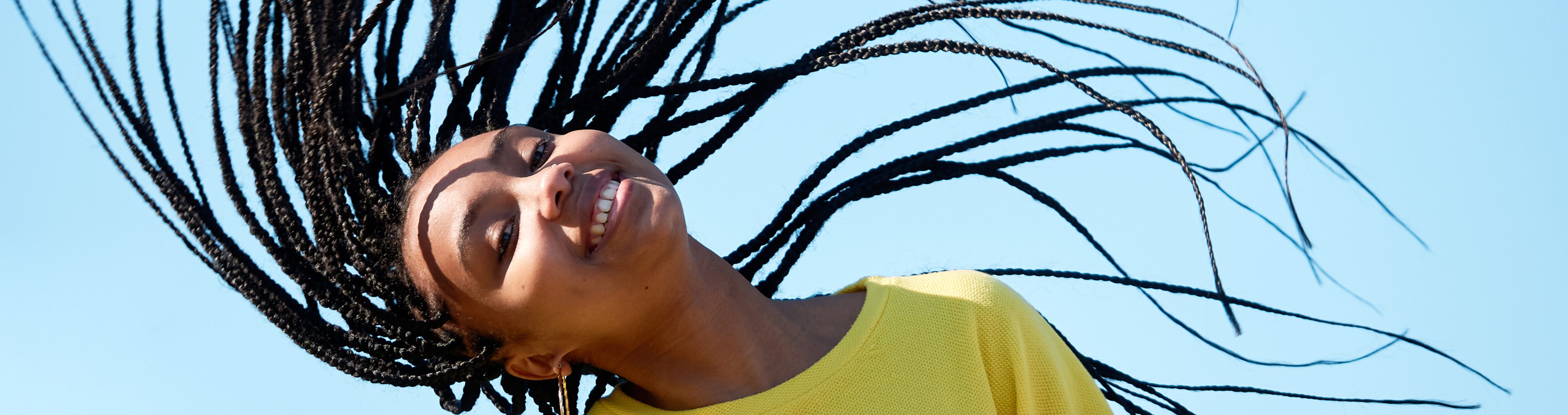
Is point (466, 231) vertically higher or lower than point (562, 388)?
higher

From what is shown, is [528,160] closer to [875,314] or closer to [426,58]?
[426,58]

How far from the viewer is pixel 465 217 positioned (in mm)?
1534

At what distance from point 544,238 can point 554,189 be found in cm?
7

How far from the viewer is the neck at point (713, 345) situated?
1676 mm

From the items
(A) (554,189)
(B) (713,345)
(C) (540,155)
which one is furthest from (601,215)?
(B) (713,345)

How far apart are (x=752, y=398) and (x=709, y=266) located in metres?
0.22

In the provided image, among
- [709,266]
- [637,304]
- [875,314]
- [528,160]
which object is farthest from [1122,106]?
[528,160]

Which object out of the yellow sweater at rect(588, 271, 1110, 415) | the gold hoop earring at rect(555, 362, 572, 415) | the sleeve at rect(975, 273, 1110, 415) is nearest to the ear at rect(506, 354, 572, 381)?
the gold hoop earring at rect(555, 362, 572, 415)

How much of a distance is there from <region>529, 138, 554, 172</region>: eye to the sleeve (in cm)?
72

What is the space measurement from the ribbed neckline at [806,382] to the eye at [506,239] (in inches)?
14.8

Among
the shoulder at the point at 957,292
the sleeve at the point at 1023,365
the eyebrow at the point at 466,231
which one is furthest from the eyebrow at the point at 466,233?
the sleeve at the point at 1023,365

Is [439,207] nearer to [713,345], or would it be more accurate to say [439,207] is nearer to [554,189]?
[554,189]

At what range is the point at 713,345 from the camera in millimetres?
1697

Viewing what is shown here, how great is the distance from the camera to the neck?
1.68 m
